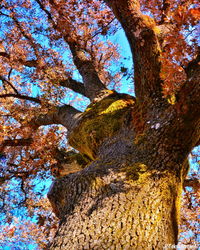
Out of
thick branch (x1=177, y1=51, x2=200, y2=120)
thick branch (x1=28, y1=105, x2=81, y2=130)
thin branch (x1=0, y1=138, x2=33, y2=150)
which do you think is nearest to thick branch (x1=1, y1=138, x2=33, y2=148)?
thin branch (x1=0, y1=138, x2=33, y2=150)

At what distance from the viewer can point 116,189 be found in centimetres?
257

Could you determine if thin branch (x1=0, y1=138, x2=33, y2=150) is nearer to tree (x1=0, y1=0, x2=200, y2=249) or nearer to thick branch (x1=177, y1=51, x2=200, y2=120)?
tree (x1=0, y1=0, x2=200, y2=249)

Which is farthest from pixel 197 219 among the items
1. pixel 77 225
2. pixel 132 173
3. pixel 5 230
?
pixel 5 230

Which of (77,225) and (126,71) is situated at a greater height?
(126,71)

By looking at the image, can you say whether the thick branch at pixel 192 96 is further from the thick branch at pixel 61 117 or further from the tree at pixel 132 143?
the thick branch at pixel 61 117

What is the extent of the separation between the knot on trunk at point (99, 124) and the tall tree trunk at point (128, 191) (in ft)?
0.30

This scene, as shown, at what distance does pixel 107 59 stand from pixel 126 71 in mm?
4828

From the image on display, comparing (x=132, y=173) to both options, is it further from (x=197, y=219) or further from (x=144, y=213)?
(x=197, y=219)

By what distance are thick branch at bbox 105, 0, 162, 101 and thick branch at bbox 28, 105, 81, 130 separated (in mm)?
1956

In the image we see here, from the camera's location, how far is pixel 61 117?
232 inches

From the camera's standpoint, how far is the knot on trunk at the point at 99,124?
3.99 metres

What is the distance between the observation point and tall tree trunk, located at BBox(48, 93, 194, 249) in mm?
2129

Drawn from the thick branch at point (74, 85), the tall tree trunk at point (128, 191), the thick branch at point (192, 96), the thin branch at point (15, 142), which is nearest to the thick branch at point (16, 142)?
the thin branch at point (15, 142)

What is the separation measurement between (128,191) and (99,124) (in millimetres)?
1828
